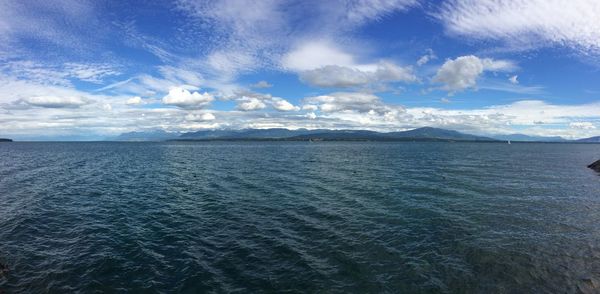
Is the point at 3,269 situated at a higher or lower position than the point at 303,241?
higher

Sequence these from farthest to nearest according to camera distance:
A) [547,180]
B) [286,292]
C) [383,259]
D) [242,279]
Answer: [547,180] → [383,259] → [242,279] → [286,292]

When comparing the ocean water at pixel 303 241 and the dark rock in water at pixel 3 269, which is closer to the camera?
the ocean water at pixel 303 241

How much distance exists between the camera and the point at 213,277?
2116 centimetres

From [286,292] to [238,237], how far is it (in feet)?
34.5

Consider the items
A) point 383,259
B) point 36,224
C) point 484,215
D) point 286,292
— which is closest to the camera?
point 286,292

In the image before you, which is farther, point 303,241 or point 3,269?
point 303,241

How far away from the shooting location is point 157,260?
24.0 m

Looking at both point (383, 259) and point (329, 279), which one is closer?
point (329, 279)

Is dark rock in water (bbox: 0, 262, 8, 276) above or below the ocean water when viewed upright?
above

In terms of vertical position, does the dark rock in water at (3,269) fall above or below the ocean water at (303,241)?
above

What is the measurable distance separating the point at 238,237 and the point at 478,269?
18.8m

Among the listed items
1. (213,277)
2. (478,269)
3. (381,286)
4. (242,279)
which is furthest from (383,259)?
(213,277)

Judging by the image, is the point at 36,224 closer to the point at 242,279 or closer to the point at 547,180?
the point at 242,279

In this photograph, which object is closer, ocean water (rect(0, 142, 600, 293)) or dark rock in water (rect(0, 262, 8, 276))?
ocean water (rect(0, 142, 600, 293))
